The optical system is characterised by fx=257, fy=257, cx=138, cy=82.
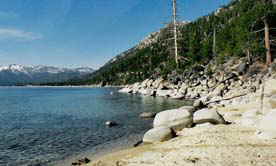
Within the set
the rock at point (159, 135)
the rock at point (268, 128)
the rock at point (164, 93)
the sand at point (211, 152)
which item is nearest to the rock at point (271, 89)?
the sand at point (211, 152)

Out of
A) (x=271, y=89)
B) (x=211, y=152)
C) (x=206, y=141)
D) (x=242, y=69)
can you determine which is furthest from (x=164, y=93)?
(x=211, y=152)

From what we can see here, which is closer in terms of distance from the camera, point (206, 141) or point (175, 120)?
point (206, 141)

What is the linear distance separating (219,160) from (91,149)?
9430 mm

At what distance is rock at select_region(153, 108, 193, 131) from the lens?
64.4ft

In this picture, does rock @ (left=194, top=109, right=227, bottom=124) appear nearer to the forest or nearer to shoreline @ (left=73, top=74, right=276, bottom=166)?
Result: shoreline @ (left=73, top=74, right=276, bottom=166)

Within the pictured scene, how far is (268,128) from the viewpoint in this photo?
1405cm

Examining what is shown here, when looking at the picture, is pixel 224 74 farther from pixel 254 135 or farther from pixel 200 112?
pixel 254 135

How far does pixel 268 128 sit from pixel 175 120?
715cm

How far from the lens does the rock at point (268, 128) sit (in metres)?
13.6

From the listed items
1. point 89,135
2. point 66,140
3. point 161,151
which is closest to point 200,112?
point 161,151

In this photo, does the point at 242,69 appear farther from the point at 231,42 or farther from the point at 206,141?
the point at 206,141

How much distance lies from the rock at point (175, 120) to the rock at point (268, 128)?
601 cm

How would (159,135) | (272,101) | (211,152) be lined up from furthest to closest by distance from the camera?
(272,101)
(159,135)
(211,152)

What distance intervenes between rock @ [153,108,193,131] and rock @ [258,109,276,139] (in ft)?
19.7
